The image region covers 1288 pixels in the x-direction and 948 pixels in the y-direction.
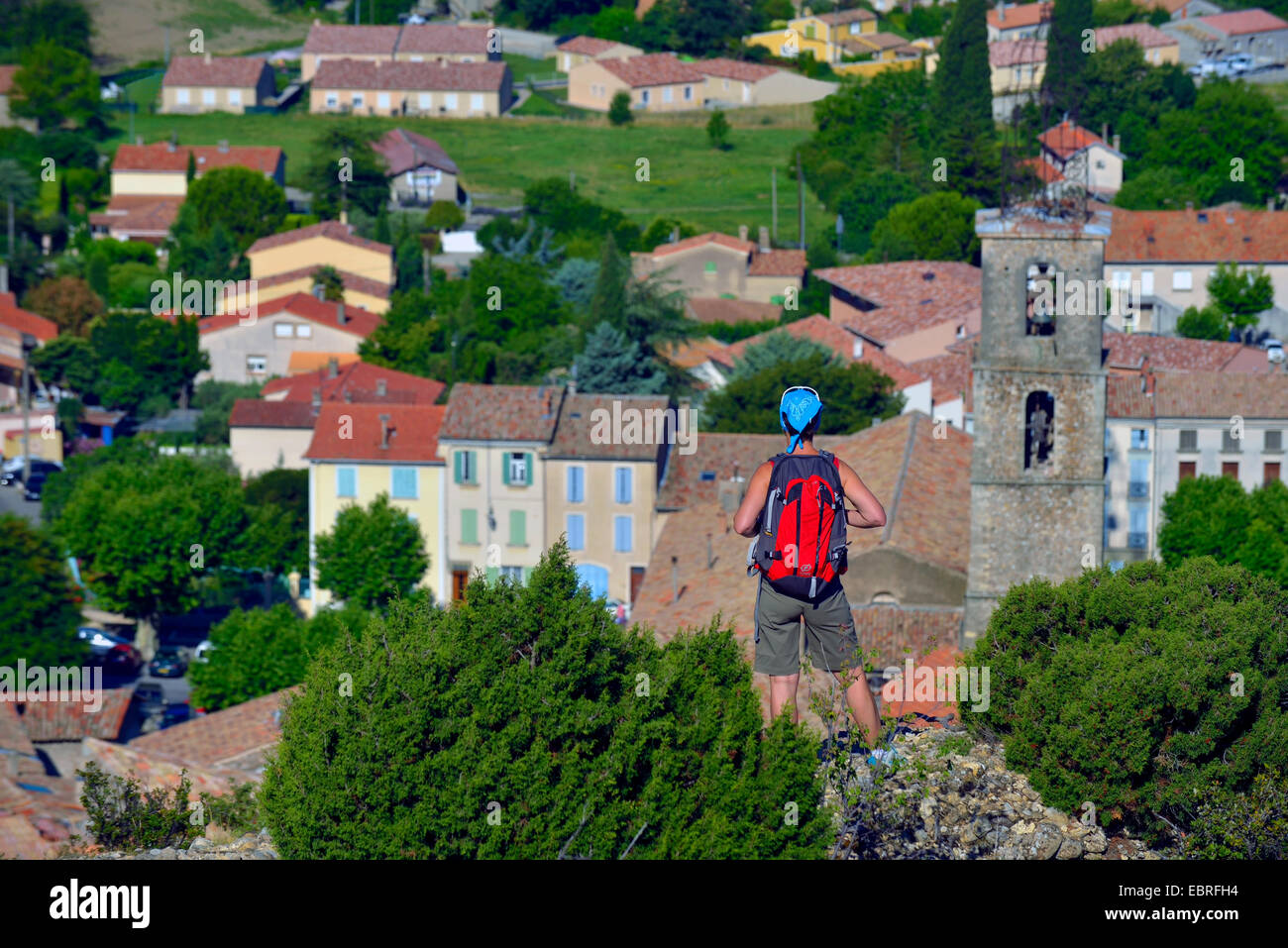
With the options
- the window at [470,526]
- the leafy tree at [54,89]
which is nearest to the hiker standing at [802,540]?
the window at [470,526]

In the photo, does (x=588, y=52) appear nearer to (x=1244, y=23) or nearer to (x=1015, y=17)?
(x=1015, y=17)

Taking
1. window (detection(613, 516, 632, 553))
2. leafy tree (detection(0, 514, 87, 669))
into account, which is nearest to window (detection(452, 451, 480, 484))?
window (detection(613, 516, 632, 553))

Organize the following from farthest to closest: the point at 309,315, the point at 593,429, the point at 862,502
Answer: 1. the point at 309,315
2. the point at 593,429
3. the point at 862,502

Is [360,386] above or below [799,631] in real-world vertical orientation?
above

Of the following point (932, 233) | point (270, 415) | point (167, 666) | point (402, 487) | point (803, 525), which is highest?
point (932, 233)

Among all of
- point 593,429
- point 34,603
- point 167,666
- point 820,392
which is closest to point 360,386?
point 593,429

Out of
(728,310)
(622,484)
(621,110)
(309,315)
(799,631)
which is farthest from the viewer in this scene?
(621,110)

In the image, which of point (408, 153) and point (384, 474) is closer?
point (384, 474)
